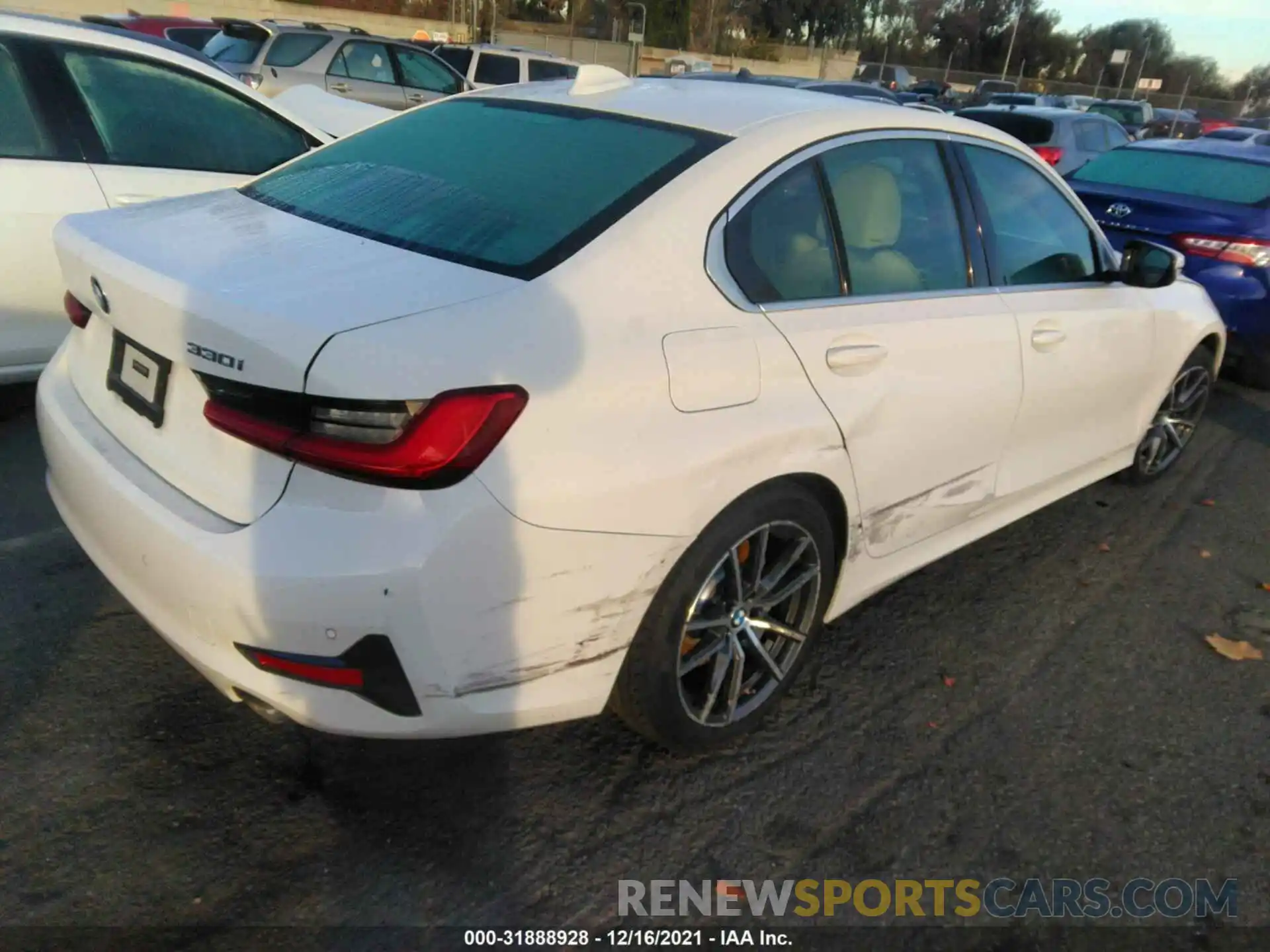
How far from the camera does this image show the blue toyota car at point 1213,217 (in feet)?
20.1

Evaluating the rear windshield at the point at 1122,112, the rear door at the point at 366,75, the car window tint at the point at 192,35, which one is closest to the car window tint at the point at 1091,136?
the rear door at the point at 366,75

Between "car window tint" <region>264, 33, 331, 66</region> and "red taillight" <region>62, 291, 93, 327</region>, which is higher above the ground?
"red taillight" <region>62, 291, 93, 327</region>

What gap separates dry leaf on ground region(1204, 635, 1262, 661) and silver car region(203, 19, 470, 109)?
1118 cm

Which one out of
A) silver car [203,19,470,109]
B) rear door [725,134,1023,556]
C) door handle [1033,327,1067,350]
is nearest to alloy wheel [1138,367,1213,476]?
door handle [1033,327,1067,350]

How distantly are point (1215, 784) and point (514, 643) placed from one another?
207 cm

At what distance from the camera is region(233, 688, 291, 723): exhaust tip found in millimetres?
2147

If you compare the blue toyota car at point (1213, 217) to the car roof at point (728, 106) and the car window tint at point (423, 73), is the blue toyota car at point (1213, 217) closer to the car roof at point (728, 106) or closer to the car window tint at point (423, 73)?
the car roof at point (728, 106)

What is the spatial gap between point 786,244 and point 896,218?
1.93ft

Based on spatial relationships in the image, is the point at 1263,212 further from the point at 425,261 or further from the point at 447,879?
the point at 447,879

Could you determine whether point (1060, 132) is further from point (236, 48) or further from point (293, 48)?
point (236, 48)

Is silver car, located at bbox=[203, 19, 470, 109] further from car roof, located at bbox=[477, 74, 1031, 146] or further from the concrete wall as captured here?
the concrete wall

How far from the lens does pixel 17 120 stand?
414cm

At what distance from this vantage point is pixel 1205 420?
617cm

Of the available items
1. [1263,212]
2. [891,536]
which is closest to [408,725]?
[891,536]
